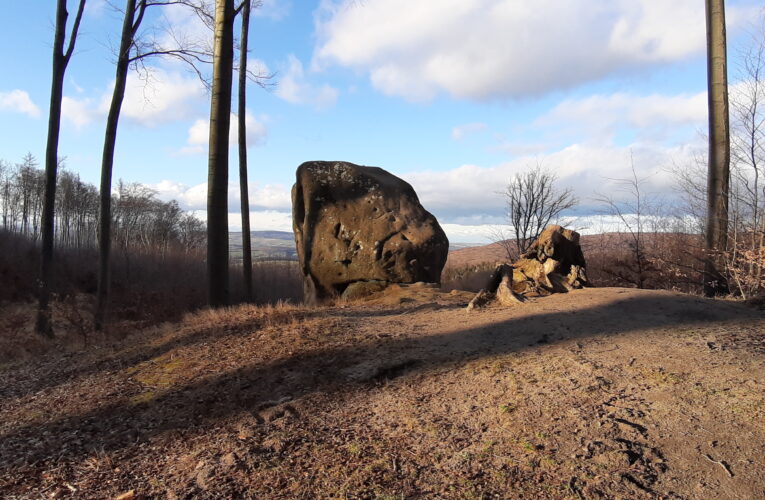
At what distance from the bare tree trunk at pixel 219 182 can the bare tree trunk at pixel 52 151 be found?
4.49 metres

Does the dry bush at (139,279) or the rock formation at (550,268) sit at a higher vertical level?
the rock formation at (550,268)

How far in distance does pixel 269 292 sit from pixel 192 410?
17.5m

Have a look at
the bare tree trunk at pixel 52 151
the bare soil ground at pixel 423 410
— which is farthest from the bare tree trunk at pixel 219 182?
the bare tree trunk at pixel 52 151

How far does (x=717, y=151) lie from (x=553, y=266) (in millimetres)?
4060

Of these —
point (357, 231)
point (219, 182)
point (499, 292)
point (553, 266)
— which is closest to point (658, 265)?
point (553, 266)

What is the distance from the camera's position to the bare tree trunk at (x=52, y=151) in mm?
11078

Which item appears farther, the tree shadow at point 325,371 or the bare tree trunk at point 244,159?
the bare tree trunk at point 244,159

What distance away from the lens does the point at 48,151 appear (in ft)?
37.1

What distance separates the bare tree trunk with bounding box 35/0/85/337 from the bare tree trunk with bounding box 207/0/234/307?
449 centimetres

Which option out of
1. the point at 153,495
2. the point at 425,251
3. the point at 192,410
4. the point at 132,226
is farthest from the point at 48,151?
the point at 132,226

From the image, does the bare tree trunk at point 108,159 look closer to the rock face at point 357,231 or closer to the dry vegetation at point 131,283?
the dry vegetation at point 131,283

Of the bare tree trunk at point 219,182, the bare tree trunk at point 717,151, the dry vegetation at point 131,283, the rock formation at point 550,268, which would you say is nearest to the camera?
the rock formation at point 550,268

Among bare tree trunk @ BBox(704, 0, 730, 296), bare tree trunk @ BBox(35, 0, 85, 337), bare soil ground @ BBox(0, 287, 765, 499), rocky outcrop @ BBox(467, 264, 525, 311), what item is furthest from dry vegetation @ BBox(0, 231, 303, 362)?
bare tree trunk @ BBox(704, 0, 730, 296)

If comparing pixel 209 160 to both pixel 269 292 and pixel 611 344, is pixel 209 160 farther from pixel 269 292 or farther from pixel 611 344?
pixel 269 292
